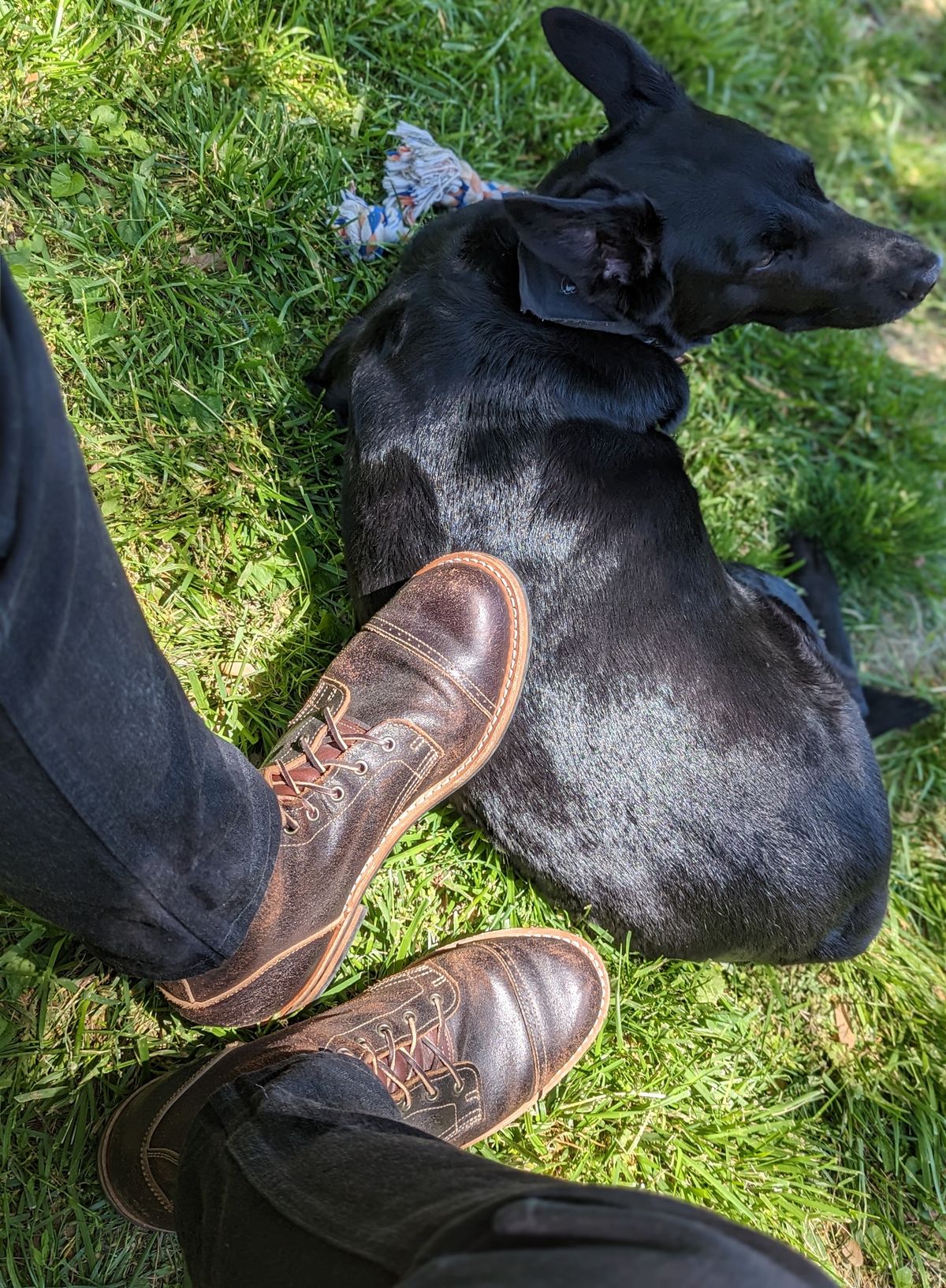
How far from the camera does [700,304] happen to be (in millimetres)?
2713

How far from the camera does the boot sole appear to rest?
2.29m

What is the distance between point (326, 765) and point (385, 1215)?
1.11 meters

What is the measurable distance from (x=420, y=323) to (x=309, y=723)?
1.07m

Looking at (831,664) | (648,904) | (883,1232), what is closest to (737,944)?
(648,904)

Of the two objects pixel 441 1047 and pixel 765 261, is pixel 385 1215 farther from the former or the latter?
pixel 765 261

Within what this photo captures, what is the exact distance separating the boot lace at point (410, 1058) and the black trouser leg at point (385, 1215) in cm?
15

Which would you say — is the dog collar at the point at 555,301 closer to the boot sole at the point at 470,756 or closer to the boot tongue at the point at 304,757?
the boot sole at the point at 470,756

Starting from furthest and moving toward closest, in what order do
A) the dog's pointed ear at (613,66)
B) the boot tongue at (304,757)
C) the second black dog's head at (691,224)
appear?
the dog's pointed ear at (613,66) → the second black dog's head at (691,224) → the boot tongue at (304,757)

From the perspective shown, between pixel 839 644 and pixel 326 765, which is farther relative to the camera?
pixel 839 644

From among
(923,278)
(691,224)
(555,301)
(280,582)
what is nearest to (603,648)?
(555,301)

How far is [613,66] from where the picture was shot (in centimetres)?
273

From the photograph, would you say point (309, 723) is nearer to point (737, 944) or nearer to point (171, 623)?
point (171, 623)

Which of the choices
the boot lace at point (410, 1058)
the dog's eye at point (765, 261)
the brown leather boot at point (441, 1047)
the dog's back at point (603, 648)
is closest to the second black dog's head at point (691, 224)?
the dog's eye at point (765, 261)

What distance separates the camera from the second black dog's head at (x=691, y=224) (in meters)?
2.55
